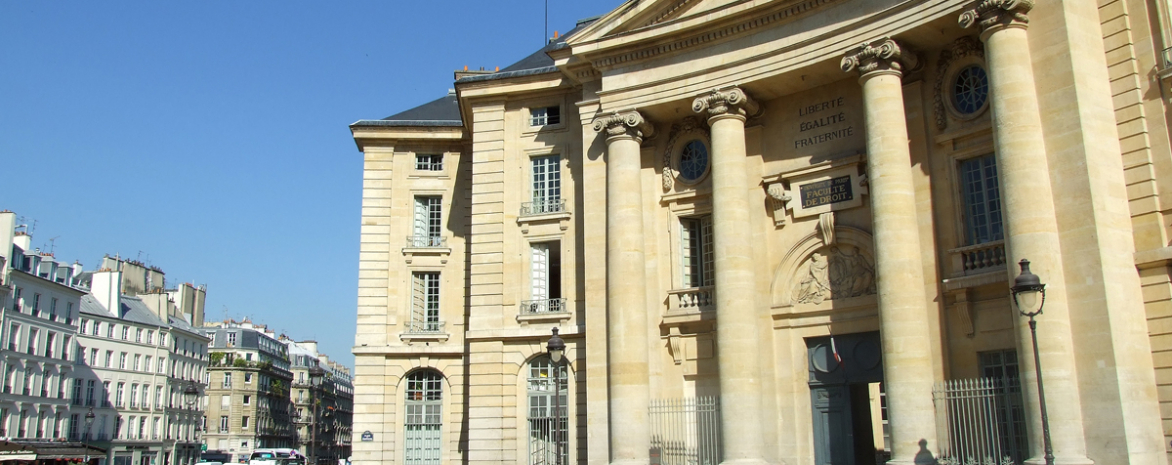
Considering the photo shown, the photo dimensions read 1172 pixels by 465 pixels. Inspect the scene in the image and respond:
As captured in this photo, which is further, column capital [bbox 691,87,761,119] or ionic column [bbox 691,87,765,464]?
column capital [bbox 691,87,761,119]

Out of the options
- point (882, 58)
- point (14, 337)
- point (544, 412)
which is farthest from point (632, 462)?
point (14, 337)

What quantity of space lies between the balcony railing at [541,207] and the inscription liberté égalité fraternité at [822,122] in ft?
22.0

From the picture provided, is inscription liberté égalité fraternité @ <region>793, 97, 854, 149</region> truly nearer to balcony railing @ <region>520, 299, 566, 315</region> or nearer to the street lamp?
balcony railing @ <region>520, 299, 566, 315</region>

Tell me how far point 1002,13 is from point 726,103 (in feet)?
20.1

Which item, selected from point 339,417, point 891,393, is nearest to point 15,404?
point 891,393

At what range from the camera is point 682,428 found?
22.1 meters

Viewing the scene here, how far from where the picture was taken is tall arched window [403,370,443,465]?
27.6 meters

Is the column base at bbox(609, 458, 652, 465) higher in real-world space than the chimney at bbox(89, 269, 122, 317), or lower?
lower

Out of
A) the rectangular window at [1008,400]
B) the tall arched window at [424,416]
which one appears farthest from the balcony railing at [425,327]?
the rectangular window at [1008,400]

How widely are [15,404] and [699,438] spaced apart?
4138 centimetres

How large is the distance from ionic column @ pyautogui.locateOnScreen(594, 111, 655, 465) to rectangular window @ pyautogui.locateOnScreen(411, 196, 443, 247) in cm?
780

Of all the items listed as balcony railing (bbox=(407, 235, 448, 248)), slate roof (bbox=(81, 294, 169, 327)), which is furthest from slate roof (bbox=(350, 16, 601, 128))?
slate roof (bbox=(81, 294, 169, 327))

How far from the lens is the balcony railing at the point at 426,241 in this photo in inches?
1145

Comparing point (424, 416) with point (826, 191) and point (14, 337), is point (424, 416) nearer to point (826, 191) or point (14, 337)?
point (826, 191)
